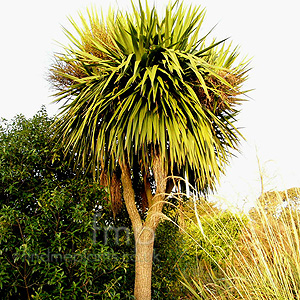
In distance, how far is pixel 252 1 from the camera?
13.0ft

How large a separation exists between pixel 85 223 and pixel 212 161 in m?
1.78

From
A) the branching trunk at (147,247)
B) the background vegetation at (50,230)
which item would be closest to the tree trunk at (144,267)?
the branching trunk at (147,247)

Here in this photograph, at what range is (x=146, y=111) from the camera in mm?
3742

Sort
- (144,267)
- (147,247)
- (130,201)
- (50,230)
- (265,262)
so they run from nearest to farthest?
(265,262)
(50,230)
(144,267)
(147,247)
(130,201)

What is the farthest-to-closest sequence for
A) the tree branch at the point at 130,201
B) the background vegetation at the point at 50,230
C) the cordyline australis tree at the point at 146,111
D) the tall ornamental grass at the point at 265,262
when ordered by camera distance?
the tree branch at the point at 130,201 → the cordyline australis tree at the point at 146,111 → the background vegetation at the point at 50,230 → the tall ornamental grass at the point at 265,262

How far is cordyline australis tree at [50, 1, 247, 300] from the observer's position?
3652mm

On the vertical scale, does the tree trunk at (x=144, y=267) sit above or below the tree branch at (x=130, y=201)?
below

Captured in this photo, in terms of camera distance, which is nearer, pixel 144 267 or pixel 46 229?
pixel 46 229

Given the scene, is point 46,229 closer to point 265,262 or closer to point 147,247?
point 147,247

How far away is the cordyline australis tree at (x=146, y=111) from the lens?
12.0ft

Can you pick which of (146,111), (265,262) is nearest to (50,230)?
(146,111)

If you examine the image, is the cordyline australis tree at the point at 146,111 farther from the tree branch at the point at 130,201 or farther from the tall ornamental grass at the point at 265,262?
the tall ornamental grass at the point at 265,262

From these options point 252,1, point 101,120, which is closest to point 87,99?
point 101,120

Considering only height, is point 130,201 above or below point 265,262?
above
